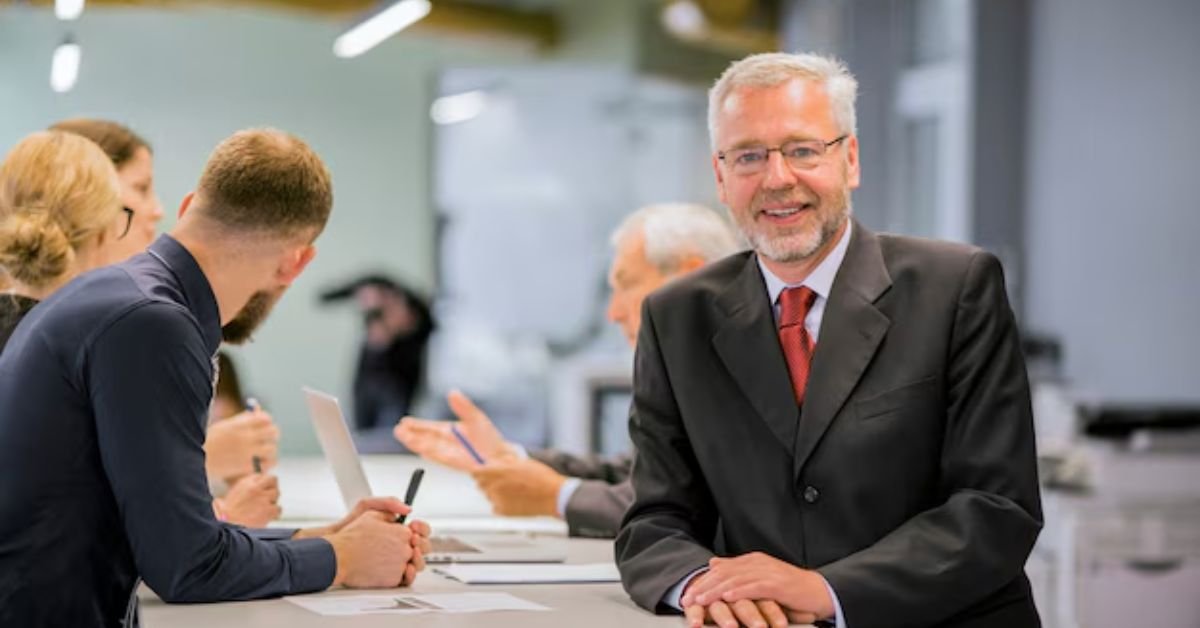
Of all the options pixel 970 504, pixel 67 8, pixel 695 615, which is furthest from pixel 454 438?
pixel 67 8

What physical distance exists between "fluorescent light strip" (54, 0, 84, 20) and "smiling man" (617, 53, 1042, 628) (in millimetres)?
2874

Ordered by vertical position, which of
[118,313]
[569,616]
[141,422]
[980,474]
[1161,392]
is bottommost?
[1161,392]

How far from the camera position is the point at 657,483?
267cm

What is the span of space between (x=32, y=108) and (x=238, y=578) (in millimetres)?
2922

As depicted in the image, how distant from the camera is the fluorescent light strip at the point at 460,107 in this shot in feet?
31.7

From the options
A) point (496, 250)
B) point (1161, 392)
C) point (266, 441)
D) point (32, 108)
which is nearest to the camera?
point (266, 441)

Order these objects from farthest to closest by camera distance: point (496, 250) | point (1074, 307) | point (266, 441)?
point (496, 250) < point (1074, 307) < point (266, 441)

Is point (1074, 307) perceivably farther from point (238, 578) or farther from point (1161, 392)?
point (238, 578)

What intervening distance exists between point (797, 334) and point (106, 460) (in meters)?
1.06

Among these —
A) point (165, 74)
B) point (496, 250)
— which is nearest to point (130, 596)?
point (165, 74)

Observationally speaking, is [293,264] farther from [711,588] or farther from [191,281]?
[711,588]

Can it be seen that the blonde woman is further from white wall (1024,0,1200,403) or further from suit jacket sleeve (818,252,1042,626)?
white wall (1024,0,1200,403)

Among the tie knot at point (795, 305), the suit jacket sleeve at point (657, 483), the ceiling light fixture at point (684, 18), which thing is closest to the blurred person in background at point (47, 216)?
the suit jacket sleeve at point (657, 483)

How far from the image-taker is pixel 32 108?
500cm
